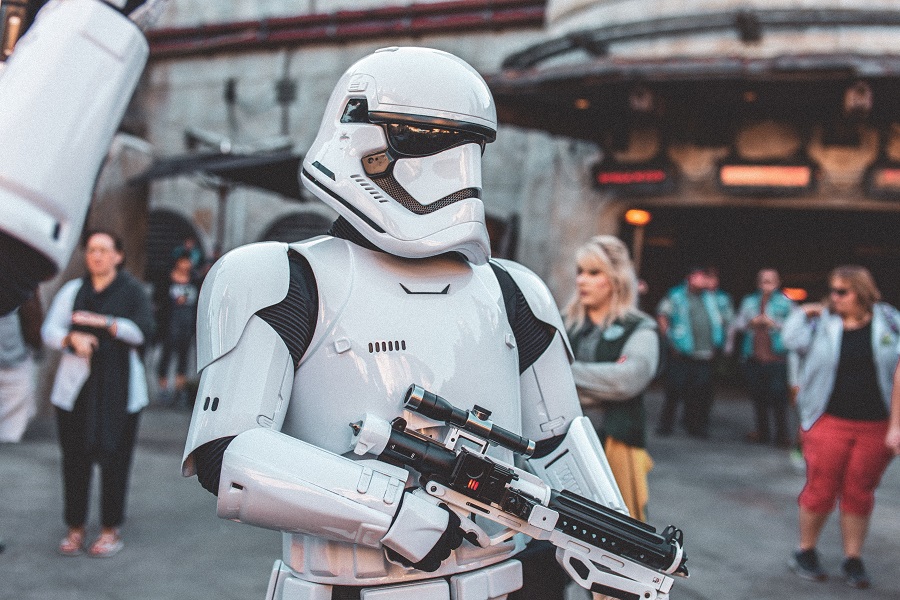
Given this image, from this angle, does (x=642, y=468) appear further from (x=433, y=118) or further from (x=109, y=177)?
(x=109, y=177)

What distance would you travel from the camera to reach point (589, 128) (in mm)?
9734

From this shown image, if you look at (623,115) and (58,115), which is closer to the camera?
(58,115)

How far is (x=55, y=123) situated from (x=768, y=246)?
12.1 metres

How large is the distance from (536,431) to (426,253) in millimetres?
567

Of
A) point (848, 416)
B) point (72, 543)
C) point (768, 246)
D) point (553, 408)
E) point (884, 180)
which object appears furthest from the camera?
point (768, 246)

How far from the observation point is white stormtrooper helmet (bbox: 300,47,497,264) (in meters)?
1.72

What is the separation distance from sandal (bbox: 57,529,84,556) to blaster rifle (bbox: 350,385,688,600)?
3.02m

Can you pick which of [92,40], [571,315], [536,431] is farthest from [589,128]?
[92,40]

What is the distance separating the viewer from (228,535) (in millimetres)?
4398

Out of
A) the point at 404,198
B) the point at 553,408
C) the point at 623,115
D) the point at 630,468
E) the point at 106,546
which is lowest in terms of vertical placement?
the point at 106,546

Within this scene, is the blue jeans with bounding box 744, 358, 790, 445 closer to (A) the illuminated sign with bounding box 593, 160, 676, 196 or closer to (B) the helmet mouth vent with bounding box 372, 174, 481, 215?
(A) the illuminated sign with bounding box 593, 160, 676, 196

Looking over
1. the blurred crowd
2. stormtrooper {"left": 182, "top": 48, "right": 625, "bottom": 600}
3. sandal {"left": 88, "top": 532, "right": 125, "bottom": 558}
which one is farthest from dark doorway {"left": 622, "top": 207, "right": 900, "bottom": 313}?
stormtrooper {"left": 182, "top": 48, "right": 625, "bottom": 600}

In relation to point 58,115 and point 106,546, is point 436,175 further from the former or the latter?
point 106,546

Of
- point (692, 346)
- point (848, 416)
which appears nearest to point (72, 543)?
point (848, 416)
